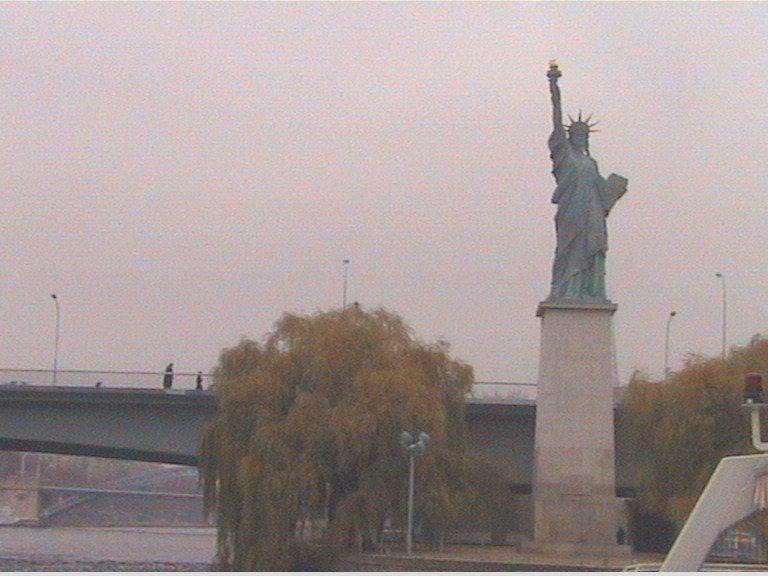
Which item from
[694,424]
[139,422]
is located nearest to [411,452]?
[694,424]

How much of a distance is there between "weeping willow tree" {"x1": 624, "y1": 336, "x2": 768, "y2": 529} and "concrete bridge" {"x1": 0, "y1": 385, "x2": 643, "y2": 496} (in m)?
7.65

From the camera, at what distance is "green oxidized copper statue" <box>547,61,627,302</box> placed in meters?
50.0

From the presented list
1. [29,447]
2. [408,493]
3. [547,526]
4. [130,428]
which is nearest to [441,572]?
[408,493]

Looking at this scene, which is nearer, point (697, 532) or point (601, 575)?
point (601, 575)

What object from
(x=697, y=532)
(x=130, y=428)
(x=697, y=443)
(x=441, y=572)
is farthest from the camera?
(x=130, y=428)

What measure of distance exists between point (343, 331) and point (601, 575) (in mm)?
38294

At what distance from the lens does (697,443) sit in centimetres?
4697

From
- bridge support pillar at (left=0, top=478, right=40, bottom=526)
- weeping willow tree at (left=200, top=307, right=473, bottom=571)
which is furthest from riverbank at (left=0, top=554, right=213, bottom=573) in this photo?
bridge support pillar at (left=0, top=478, right=40, bottom=526)

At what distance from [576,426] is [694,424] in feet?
13.2

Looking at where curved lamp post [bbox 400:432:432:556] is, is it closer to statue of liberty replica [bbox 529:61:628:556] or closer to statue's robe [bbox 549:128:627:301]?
statue of liberty replica [bbox 529:61:628:556]

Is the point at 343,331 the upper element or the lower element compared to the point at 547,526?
upper

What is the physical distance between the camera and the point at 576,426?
48750 millimetres

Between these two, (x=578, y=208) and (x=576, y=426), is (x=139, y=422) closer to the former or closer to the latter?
(x=576, y=426)

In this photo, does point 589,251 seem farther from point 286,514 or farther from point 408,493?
point 286,514
